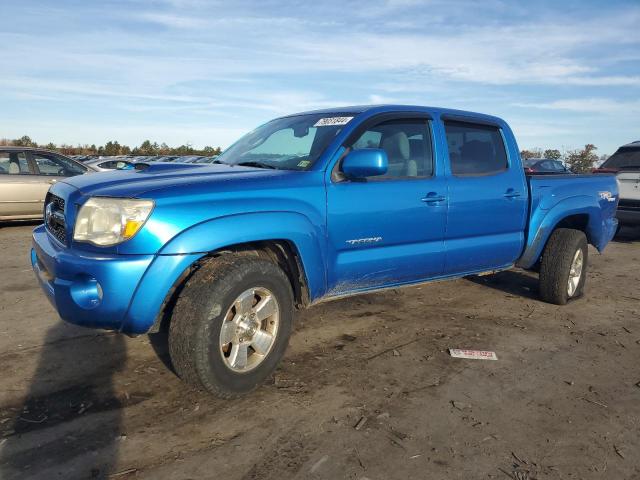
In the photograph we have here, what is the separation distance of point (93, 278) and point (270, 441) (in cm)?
125

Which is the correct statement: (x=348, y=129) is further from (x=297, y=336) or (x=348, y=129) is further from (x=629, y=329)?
(x=629, y=329)

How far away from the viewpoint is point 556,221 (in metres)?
4.93

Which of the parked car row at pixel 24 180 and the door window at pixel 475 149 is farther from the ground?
the door window at pixel 475 149

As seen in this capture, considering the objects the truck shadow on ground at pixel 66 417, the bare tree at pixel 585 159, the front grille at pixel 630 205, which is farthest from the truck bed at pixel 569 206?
the bare tree at pixel 585 159

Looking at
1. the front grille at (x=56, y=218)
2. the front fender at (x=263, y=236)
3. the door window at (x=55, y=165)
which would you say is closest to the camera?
the front fender at (x=263, y=236)

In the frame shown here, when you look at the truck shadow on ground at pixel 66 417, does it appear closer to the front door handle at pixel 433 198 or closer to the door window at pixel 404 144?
the door window at pixel 404 144

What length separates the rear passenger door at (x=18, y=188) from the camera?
356 inches

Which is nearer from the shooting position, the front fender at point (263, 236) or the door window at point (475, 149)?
the front fender at point (263, 236)

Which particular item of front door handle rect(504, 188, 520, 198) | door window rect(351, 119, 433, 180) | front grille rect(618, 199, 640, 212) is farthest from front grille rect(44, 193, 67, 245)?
front grille rect(618, 199, 640, 212)

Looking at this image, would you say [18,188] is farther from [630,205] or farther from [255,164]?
[630,205]

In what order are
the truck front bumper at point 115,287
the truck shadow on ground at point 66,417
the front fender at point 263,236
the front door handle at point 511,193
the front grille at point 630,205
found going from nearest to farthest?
the truck shadow on ground at point 66,417 < the truck front bumper at point 115,287 < the front fender at point 263,236 < the front door handle at point 511,193 < the front grille at point 630,205

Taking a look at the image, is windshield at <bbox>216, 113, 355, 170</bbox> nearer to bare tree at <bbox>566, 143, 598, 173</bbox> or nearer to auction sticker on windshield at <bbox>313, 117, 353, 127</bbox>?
auction sticker on windshield at <bbox>313, 117, 353, 127</bbox>

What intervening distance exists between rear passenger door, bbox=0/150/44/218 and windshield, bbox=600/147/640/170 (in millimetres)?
10584

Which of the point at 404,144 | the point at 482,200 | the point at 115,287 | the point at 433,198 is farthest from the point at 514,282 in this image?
the point at 115,287
